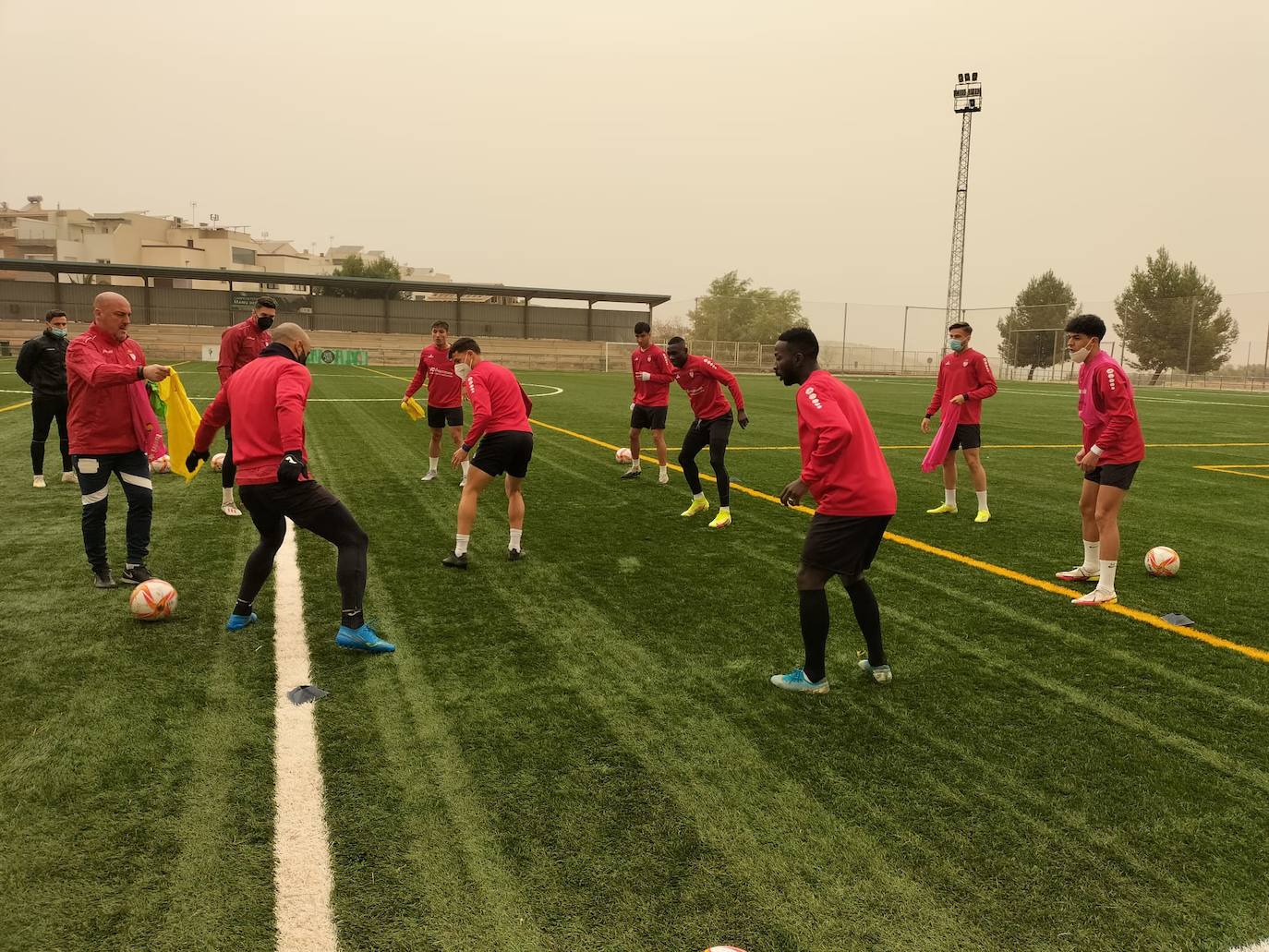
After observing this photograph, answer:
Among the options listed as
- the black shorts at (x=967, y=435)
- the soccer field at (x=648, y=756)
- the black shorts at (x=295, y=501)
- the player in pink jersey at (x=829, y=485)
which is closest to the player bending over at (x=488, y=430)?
the soccer field at (x=648, y=756)

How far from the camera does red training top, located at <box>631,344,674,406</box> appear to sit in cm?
1148

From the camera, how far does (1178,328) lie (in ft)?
178

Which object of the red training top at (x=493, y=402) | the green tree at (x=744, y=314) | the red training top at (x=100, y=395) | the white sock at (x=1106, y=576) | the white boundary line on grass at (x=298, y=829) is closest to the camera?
the white boundary line on grass at (x=298, y=829)

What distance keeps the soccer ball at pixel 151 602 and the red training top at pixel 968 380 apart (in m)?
7.56

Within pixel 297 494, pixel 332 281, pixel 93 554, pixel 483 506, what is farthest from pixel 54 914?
pixel 332 281

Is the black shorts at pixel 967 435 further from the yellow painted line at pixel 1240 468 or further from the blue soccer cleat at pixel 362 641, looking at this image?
the blue soccer cleat at pixel 362 641

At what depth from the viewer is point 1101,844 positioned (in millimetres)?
3320

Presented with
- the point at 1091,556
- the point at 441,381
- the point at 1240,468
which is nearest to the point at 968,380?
the point at 1091,556

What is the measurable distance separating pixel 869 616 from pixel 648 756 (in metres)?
1.54

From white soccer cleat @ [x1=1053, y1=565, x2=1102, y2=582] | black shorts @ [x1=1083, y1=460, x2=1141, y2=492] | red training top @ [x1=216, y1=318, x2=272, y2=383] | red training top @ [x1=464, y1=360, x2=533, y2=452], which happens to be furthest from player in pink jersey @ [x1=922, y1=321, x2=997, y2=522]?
red training top @ [x1=216, y1=318, x2=272, y2=383]

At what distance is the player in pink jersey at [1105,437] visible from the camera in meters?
6.25

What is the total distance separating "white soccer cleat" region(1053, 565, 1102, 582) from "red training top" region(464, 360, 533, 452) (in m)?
4.65

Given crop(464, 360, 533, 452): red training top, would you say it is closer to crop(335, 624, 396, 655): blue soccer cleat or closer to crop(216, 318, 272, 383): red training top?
crop(335, 624, 396, 655): blue soccer cleat

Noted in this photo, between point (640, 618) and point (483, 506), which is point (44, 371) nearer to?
point (483, 506)
